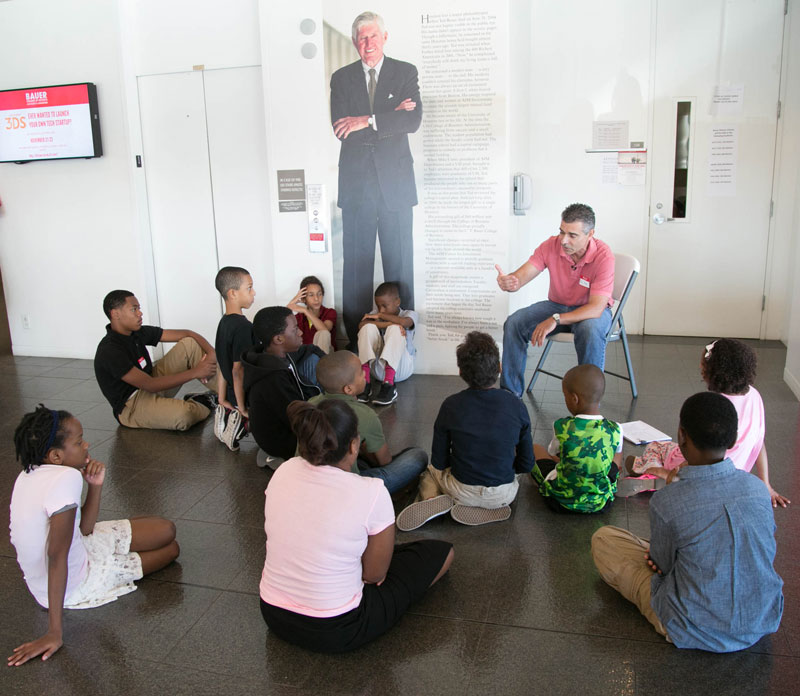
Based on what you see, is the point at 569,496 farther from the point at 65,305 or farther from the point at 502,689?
the point at 65,305

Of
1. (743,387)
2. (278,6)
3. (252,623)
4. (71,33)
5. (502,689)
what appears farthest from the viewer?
(71,33)

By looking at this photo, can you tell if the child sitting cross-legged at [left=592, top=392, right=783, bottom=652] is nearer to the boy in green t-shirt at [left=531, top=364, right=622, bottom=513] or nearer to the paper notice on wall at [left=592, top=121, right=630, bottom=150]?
the boy in green t-shirt at [left=531, top=364, right=622, bottom=513]

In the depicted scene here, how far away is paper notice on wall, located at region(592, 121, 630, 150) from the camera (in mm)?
6082

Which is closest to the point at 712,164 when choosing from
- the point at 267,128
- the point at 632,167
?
the point at 632,167

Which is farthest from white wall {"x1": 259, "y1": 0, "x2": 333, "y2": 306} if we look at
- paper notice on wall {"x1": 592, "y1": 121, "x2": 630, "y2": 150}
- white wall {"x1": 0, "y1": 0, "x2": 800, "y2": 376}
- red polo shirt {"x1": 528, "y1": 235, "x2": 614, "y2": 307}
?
paper notice on wall {"x1": 592, "y1": 121, "x2": 630, "y2": 150}

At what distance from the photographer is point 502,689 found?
2084 millimetres

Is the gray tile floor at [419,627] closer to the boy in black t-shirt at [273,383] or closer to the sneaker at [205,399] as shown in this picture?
the boy in black t-shirt at [273,383]

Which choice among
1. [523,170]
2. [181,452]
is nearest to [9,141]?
[181,452]

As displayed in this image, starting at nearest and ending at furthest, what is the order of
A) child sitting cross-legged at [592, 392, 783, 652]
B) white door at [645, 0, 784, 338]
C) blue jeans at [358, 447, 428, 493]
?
child sitting cross-legged at [592, 392, 783, 652], blue jeans at [358, 447, 428, 493], white door at [645, 0, 784, 338]

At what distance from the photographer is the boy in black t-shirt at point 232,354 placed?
3.98 metres

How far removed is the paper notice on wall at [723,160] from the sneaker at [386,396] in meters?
3.37

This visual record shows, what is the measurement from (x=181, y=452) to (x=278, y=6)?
3328 mm


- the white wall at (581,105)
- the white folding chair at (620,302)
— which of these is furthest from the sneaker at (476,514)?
the white wall at (581,105)

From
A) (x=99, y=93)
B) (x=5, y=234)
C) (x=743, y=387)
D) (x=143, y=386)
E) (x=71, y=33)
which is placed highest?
(x=71, y=33)
